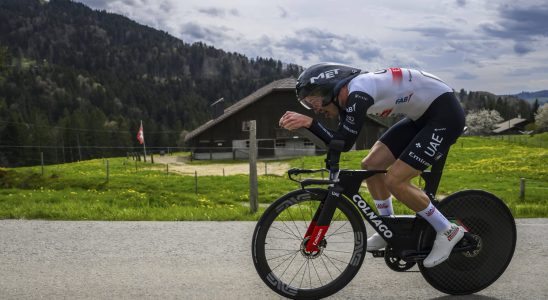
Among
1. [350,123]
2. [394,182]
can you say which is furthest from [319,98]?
[394,182]

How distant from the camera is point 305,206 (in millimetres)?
4117

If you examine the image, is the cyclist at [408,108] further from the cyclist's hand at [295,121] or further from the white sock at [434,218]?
the cyclist's hand at [295,121]

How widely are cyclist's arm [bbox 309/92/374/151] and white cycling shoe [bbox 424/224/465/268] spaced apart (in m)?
1.11

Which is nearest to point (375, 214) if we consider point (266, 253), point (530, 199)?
point (266, 253)

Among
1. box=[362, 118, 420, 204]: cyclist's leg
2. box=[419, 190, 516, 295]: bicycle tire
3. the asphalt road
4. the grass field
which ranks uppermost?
box=[362, 118, 420, 204]: cyclist's leg

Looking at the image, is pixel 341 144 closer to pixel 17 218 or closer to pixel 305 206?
pixel 305 206

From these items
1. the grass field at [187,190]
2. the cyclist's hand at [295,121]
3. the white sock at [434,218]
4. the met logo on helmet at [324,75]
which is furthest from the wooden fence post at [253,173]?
the cyclist's hand at [295,121]

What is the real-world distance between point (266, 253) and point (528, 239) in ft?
12.2

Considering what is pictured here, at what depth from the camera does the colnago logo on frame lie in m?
4.05

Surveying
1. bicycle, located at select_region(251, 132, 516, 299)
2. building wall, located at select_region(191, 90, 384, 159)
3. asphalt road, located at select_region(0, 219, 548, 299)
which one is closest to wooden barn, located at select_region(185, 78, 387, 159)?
building wall, located at select_region(191, 90, 384, 159)

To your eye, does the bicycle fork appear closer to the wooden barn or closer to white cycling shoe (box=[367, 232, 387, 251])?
white cycling shoe (box=[367, 232, 387, 251])

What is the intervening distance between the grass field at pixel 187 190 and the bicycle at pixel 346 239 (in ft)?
12.3

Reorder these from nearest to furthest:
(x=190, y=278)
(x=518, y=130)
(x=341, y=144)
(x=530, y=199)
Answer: (x=341, y=144), (x=190, y=278), (x=530, y=199), (x=518, y=130)

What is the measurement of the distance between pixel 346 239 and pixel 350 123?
98 cm
